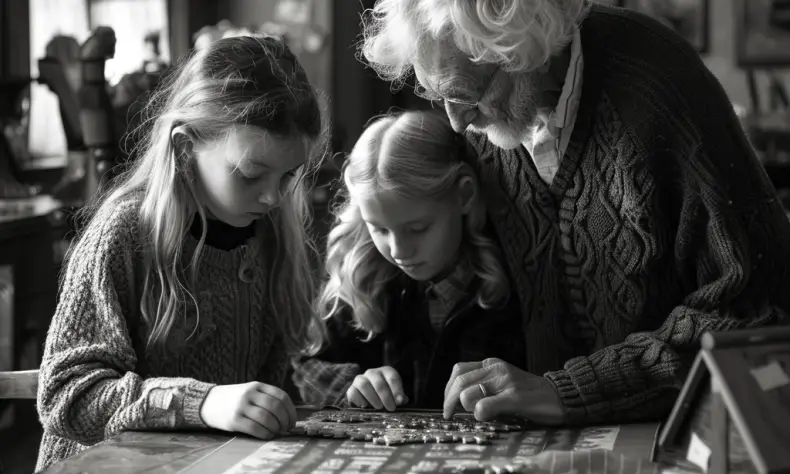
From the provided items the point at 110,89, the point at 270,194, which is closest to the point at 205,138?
the point at 270,194

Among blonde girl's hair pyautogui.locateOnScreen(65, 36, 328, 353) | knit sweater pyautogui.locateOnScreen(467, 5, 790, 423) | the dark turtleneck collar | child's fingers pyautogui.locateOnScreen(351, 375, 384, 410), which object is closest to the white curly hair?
knit sweater pyautogui.locateOnScreen(467, 5, 790, 423)

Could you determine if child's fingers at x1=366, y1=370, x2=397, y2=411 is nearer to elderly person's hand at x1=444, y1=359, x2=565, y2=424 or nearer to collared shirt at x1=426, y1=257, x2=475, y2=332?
elderly person's hand at x1=444, y1=359, x2=565, y2=424

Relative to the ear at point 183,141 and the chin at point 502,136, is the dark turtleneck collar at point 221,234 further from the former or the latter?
the chin at point 502,136

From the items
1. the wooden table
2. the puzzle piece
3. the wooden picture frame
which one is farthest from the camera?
the puzzle piece

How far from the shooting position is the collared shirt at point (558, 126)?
2.07 meters

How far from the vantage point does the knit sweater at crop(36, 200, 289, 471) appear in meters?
1.82

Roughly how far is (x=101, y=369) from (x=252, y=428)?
0.29 metres

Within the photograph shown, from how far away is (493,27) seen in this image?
196cm

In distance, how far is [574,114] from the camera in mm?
2078

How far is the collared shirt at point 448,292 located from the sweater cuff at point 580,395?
51 cm

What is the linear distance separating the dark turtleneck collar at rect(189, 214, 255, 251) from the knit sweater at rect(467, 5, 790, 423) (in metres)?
0.52

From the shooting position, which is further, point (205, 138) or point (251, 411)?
point (205, 138)

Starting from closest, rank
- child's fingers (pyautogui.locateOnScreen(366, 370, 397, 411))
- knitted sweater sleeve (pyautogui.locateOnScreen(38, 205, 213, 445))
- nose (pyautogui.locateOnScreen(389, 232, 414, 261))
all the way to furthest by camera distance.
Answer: knitted sweater sleeve (pyautogui.locateOnScreen(38, 205, 213, 445)) < child's fingers (pyautogui.locateOnScreen(366, 370, 397, 411)) < nose (pyautogui.locateOnScreen(389, 232, 414, 261))

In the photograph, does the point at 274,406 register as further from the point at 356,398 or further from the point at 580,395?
the point at 580,395
